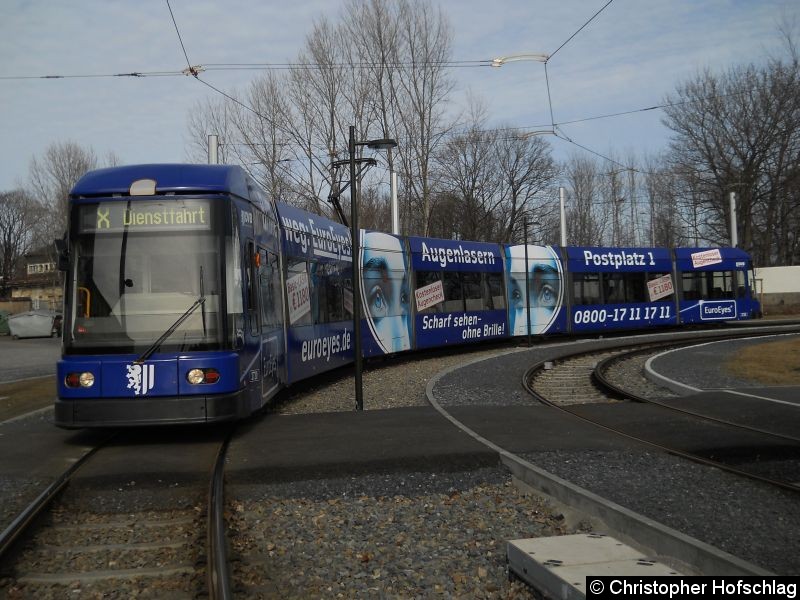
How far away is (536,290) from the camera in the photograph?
26.0 meters

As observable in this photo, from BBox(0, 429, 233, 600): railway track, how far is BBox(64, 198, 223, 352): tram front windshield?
4.52 ft

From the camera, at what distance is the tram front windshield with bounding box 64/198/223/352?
28.4ft

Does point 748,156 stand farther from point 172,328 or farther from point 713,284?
point 172,328

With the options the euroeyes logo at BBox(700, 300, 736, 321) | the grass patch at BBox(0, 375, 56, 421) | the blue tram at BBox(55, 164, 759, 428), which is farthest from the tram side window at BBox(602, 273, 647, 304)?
the grass patch at BBox(0, 375, 56, 421)

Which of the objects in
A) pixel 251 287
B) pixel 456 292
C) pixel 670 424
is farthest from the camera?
pixel 456 292

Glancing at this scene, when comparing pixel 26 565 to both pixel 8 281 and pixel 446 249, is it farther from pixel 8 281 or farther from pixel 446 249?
pixel 8 281

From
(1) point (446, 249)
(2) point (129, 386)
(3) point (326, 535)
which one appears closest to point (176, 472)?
(2) point (129, 386)

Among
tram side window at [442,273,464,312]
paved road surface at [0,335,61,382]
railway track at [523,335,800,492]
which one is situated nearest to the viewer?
railway track at [523,335,800,492]

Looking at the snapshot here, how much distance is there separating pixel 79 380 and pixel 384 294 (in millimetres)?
11393

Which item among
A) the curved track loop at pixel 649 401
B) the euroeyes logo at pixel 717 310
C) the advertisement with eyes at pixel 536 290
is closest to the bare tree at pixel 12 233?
the advertisement with eyes at pixel 536 290

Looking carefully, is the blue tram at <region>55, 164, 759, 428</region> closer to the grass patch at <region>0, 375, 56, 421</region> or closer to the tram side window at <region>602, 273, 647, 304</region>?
the grass patch at <region>0, 375, 56, 421</region>

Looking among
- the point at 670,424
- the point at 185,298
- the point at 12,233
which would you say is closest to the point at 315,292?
the point at 185,298

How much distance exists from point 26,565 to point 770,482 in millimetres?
6021

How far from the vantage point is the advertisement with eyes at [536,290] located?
83.4 feet
